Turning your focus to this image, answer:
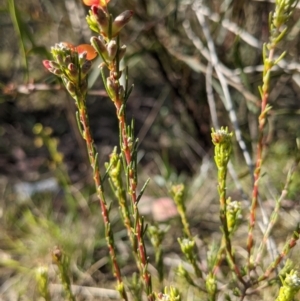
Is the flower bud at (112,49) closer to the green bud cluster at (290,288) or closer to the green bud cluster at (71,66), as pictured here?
the green bud cluster at (71,66)

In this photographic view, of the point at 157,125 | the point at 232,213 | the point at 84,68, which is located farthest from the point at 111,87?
the point at 157,125

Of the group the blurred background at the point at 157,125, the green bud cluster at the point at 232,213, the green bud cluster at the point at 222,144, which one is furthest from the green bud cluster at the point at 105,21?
the blurred background at the point at 157,125

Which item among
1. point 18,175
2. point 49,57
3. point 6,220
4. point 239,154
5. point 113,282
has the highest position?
point 49,57

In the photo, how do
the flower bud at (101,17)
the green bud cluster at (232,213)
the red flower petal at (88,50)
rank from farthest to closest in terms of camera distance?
1. the green bud cluster at (232,213)
2. the red flower petal at (88,50)
3. the flower bud at (101,17)

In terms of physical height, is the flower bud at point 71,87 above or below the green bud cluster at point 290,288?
above

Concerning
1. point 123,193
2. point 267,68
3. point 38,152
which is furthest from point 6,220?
point 267,68

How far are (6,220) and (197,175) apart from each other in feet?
3.10

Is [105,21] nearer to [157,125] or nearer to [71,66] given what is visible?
[71,66]

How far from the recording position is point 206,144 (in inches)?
101

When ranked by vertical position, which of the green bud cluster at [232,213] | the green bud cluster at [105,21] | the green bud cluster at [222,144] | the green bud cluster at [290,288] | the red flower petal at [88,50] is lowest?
the green bud cluster at [290,288]

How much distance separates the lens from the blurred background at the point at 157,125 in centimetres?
198

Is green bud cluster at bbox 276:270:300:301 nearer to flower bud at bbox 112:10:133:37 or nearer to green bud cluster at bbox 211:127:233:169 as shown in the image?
green bud cluster at bbox 211:127:233:169

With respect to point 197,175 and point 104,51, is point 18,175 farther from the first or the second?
point 104,51

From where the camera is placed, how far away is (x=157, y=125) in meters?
2.73
